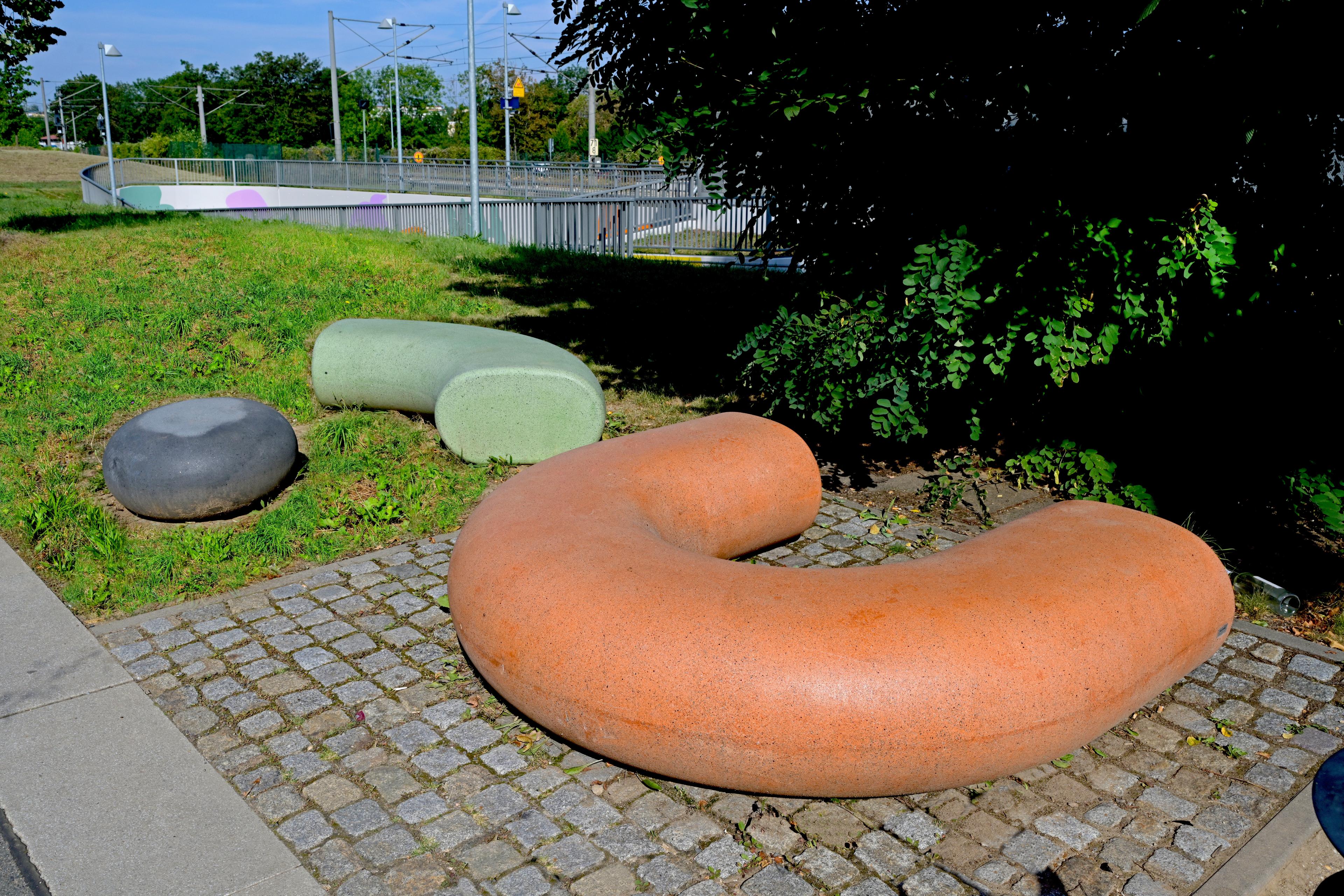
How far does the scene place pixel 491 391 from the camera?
7129 mm

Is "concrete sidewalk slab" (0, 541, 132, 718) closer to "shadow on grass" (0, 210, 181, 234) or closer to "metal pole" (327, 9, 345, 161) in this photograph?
"shadow on grass" (0, 210, 181, 234)

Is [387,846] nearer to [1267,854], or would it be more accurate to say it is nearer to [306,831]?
[306,831]

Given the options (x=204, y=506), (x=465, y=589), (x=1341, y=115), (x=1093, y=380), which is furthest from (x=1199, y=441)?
(x=204, y=506)

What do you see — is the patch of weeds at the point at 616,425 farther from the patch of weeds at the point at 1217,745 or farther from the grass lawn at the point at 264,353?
the patch of weeds at the point at 1217,745

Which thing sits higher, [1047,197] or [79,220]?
[1047,197]

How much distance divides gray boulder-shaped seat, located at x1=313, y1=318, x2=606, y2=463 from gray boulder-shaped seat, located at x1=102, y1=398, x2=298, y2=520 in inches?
51.6

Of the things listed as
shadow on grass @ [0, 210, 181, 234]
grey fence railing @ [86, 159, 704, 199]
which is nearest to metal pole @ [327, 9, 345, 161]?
grey fence railing @ [86, 159, 704, 199]

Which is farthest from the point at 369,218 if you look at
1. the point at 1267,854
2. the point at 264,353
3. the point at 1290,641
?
the point at 1267,854

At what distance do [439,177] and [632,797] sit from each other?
1588 inches

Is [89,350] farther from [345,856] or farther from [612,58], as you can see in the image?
[345,856]

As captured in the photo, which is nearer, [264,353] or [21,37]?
[264,353]

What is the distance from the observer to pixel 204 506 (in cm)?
622

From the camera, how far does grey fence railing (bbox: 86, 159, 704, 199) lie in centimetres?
3897

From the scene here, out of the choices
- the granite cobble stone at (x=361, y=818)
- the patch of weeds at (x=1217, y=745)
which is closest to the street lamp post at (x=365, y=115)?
the granite cobble stone at (x=361, y=818)
